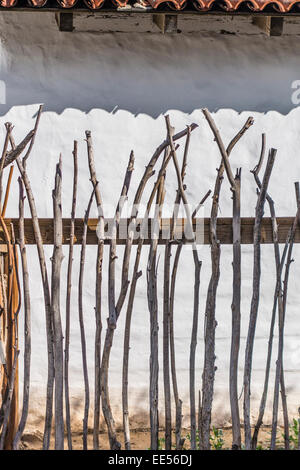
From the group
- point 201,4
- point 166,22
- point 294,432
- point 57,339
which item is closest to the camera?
point 57,339

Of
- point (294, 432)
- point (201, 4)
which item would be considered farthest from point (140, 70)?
point (294, 432)

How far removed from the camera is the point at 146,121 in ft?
14.7

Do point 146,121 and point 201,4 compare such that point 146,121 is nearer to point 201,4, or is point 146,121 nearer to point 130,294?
point 201,4

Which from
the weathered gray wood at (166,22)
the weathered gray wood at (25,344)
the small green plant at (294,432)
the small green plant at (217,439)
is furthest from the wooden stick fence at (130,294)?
the weathered gray wood at (166,22)

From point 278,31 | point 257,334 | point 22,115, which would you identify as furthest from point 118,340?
point 278,31

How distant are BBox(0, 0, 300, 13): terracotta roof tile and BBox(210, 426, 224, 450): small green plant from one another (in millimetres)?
2685

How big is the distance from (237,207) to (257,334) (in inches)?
78.9

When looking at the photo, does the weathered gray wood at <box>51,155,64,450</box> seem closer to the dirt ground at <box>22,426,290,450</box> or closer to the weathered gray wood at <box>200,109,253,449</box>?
the weathered gray wood at <box>200,109,253,449</box>

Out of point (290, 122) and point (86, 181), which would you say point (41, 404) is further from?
point (290, 122)

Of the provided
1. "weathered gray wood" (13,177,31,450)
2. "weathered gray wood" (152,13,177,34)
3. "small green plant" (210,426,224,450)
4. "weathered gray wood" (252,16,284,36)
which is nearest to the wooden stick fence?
"weathered gray wood" (13,177,31,450)

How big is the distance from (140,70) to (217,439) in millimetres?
2500

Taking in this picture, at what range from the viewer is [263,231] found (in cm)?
285

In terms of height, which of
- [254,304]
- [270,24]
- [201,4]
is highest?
[270,24]

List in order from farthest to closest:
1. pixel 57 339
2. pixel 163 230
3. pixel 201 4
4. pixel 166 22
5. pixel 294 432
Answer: pixel 294 432 < pixel 166 22 < pixel 201 4 < pixel 163 230 < pixel 57 339
